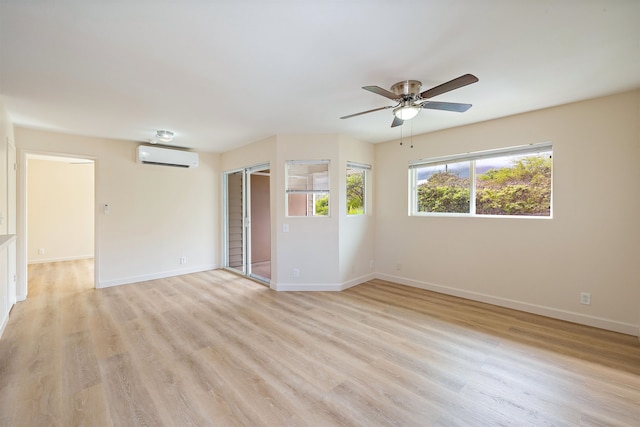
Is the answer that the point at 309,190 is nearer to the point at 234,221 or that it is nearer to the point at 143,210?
the point at 234,221

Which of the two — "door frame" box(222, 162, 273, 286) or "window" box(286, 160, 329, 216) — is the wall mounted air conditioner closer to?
"door frame" box(222, 162, 273, 286)

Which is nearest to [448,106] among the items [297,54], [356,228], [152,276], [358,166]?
[297,54]

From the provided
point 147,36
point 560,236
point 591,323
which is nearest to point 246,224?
point 147,36

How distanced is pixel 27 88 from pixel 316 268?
12.5 feet

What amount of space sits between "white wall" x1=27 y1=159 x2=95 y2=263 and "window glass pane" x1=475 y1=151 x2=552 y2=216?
8774 mm

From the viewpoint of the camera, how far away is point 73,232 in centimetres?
672

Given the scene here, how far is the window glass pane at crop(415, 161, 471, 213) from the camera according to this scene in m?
3.94

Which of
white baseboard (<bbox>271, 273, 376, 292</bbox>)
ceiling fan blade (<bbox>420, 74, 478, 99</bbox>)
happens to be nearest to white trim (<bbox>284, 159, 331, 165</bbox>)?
white baseboard (<bbox>271, 273, 376, 292</bbox>)

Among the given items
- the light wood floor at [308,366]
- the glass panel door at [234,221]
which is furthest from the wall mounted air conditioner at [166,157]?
the light wood floor at [308,366]

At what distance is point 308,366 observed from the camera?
2.24 meters

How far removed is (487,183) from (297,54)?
3.13 m

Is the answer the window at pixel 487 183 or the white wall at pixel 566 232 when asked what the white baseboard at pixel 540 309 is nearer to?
the white wall at pixel 566 232

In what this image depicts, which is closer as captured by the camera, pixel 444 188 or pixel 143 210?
pixel 444 188

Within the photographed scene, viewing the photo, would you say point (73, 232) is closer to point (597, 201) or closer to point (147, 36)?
point (147, 36)
